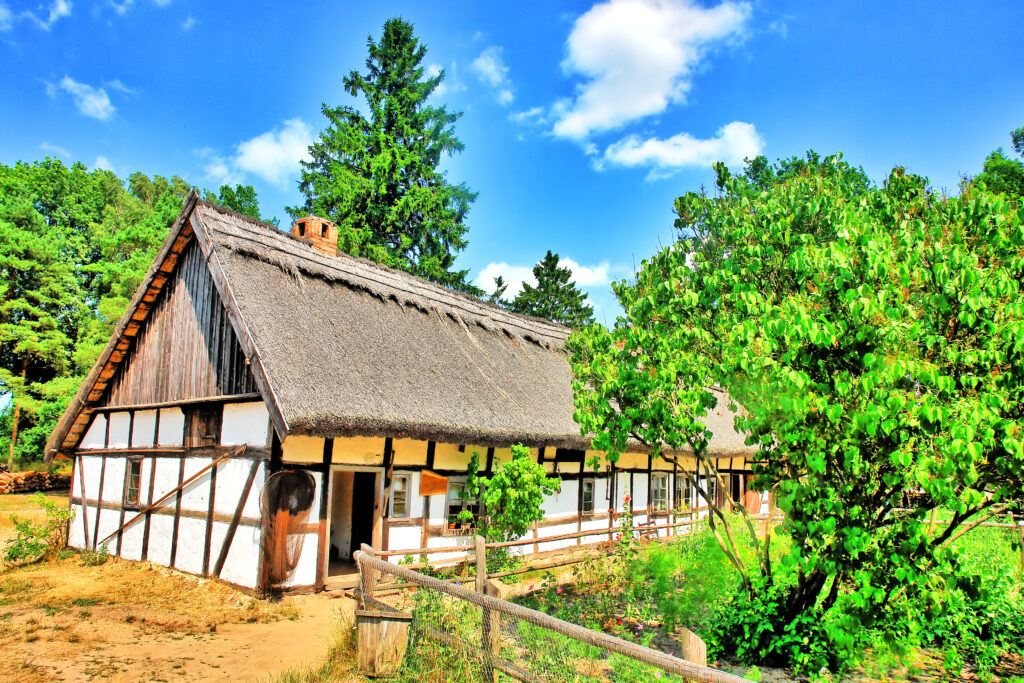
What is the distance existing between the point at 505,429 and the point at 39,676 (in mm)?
7111

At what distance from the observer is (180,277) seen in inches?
490

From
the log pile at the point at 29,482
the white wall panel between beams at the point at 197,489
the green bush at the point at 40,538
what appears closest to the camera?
the white wall panel between beams at the point at 197,489

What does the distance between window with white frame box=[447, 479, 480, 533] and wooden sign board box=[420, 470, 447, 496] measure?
34 centimetres

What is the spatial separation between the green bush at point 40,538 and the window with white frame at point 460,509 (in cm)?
806

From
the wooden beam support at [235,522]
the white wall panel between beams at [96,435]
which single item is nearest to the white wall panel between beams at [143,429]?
the white wall panel between beams at [96,435]

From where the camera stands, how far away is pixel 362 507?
43.0 feet

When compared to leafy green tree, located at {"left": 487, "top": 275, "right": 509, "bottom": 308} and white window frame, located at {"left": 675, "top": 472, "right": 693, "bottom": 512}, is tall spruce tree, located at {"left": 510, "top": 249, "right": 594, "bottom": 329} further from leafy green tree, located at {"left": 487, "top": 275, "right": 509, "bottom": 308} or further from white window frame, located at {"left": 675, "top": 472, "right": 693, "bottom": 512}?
white window frame, located at {"left": 675, "top": 472, "right": 693, "bottom": 512}

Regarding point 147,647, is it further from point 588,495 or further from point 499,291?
point 499,291

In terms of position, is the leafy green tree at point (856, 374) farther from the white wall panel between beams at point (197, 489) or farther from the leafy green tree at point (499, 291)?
the leafy green tree at point (499, 291)

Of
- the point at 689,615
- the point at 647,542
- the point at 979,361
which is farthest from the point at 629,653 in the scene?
the point at 647,542

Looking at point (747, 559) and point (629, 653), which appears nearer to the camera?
point (629, 653)

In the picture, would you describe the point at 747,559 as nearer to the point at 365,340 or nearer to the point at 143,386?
the point at 365,340

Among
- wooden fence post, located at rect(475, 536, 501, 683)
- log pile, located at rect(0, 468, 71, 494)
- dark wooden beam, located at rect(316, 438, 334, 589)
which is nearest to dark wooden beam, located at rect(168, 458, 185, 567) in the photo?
dark wooden beam, located at rect(316, 438, 334, 589)

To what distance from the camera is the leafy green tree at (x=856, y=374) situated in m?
4.42
